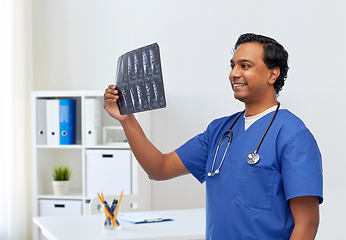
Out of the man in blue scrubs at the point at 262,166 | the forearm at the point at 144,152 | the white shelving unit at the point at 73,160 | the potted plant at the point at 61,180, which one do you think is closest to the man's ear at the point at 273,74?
the man in blue scrubs at the point at 262,166

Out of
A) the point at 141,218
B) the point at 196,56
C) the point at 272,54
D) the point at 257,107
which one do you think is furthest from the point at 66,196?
the point at 272,54

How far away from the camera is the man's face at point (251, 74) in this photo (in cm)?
127

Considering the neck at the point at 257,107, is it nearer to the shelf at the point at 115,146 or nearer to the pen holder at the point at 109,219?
the pen holder at the point at 109,219

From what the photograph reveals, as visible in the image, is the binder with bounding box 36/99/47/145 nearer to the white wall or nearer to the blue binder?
the blue binder

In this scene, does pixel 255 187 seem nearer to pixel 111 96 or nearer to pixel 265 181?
pixel 265 181

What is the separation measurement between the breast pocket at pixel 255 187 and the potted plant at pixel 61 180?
2.29 meters

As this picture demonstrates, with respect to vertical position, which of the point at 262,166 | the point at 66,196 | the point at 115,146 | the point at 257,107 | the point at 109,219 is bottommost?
the point at 66,196

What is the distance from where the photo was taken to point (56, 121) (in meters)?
3.27

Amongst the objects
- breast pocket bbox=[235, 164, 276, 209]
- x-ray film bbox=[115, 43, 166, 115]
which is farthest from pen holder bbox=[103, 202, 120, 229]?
breast pocket bbox=[235, 164, 276, 209]

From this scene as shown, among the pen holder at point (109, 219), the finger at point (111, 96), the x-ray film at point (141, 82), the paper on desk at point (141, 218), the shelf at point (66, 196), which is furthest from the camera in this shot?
the shelf at point (66, 196)

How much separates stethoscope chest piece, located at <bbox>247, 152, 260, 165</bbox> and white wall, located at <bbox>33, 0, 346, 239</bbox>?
167cm

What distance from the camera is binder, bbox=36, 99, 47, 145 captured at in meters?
3.27

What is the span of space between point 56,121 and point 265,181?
93.9 inches

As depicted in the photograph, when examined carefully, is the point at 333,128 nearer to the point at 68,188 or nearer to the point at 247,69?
the point at 247,69
